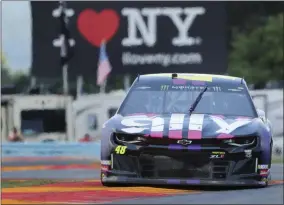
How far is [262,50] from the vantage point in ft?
119

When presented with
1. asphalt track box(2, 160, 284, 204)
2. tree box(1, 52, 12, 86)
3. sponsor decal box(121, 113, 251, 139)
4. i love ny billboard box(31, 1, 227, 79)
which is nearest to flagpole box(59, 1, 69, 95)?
i love ny billboard box(31, 1, 227, 79)

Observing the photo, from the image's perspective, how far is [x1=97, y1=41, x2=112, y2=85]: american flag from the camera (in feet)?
79.5

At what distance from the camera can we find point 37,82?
89.4ft

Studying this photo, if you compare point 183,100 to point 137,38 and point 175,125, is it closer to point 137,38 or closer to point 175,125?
point 175,125

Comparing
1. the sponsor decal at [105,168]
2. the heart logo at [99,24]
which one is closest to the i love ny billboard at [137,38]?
the heart logo at [99,24]

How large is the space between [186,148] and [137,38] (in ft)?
67.0

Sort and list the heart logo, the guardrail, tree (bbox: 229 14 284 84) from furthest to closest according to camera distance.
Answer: tree (bbox: 229 14 284 84)
the heart logo
the guardrail

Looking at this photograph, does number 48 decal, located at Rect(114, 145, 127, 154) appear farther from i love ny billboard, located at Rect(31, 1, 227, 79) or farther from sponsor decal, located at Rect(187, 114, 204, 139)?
i love ny billboard, located at Rect(31, 1, 227, 79)

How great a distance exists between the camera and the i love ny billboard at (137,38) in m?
25.4

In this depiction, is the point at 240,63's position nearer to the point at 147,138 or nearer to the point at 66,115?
the point at 66,115

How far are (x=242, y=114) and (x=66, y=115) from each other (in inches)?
780

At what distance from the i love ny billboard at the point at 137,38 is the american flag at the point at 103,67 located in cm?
21

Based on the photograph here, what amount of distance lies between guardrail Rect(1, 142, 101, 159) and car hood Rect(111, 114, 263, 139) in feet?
58.7

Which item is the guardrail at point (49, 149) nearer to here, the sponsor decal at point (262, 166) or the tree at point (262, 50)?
the tree at point (262, 50)
